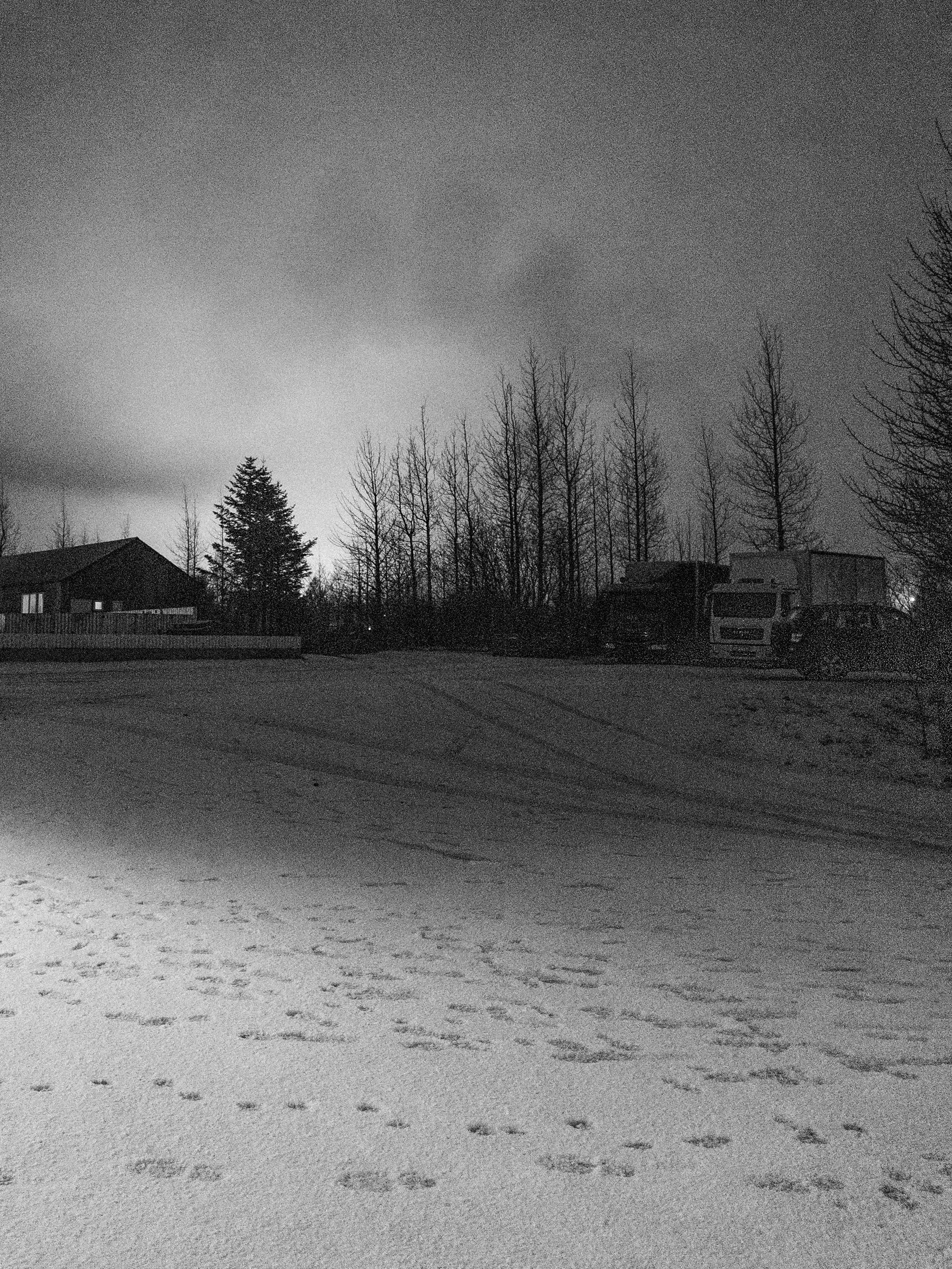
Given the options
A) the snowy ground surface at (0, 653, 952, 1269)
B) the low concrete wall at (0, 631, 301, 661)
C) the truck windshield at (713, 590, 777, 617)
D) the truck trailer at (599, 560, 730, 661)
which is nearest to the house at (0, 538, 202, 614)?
the low concrete wall at (0, 631, 301, 661)

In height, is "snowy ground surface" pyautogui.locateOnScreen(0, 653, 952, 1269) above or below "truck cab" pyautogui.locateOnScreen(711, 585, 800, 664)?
below

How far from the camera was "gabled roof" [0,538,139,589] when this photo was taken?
46.6 meters

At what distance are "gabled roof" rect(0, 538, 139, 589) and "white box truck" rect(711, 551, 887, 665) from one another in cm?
3294

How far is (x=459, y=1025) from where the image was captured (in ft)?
13.3

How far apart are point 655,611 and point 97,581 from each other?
2960 centimetres

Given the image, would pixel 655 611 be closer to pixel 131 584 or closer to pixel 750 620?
pixel 750 620

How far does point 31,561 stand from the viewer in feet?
163

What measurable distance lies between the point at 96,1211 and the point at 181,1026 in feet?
4.91

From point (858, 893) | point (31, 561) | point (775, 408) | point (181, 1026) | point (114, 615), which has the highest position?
point (775, 408)

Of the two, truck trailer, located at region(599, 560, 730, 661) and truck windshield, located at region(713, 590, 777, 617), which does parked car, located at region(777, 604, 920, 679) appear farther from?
truck trailer, located at region(599, 560, 730, 661)

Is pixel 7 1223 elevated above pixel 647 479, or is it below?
below

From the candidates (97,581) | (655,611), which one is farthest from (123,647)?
(97,581)

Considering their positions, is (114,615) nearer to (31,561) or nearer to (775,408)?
(31,561)

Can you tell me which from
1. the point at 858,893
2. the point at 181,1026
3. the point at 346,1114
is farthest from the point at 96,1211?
the point at 858,893
